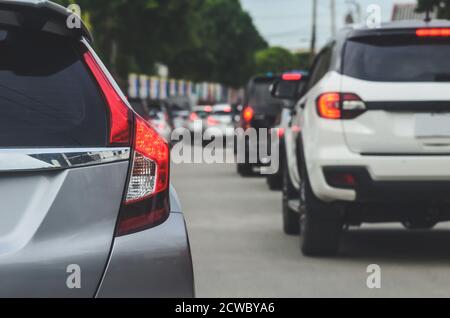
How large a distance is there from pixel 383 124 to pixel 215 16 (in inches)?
4566

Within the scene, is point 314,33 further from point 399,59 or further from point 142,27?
point 399,59

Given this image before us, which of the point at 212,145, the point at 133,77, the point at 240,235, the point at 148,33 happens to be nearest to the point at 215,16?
the point at 133,77

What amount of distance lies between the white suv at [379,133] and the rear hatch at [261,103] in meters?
10.8

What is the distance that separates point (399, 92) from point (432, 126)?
35cm

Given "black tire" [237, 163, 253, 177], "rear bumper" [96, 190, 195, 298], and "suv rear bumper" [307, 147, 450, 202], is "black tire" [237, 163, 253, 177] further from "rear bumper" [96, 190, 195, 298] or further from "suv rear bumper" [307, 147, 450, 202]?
"rear bumper" [96, 190, 195, 298]

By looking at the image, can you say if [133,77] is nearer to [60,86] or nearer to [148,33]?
[148,33]

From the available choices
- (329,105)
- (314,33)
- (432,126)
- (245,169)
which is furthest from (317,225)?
(314,33)

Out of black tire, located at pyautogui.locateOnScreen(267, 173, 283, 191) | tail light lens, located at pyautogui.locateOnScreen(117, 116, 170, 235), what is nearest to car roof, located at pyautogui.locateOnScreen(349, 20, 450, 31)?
tail light lens, located at pyautogui.locateOnScreen(117, 116, 170, 235)

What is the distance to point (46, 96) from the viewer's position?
13.4ft

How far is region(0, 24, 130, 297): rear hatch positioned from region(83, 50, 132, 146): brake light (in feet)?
0.10

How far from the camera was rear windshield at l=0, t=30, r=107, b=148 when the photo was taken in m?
4.03

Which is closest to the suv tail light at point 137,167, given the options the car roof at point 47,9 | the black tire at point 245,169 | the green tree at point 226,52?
the car roof at point 47,9

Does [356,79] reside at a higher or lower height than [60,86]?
lower

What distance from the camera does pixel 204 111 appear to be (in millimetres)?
51812
